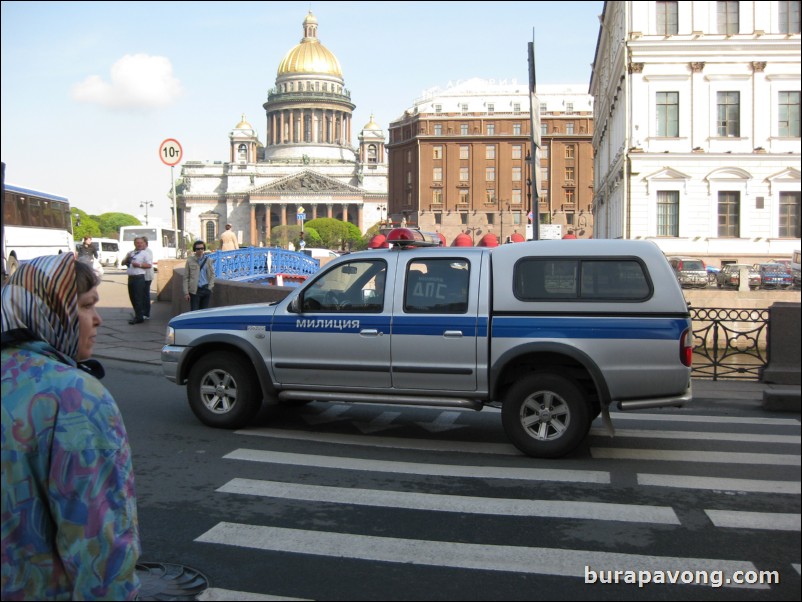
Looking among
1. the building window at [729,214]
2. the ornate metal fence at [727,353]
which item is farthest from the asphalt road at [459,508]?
the ornate metal fence at [727,353]

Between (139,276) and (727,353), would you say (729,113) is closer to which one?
(727,353)

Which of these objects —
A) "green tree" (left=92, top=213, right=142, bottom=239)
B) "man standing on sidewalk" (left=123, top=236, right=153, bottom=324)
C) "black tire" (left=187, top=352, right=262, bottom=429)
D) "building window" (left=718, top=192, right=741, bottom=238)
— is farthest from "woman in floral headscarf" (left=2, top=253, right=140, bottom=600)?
"green tree" (left=92, top=213, right=142, bottom=239)

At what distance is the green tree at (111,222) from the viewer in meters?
177

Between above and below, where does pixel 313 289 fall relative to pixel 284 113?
below

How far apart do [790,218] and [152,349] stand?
14394mm

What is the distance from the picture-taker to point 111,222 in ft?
603

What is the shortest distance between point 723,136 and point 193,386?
6.05 metres

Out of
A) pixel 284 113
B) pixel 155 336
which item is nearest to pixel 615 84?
pixel 155 336

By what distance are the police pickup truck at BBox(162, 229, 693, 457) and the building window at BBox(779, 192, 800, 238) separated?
466cm

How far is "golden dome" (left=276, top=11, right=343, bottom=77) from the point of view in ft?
516

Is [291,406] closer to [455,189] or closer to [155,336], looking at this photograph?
[155,336]

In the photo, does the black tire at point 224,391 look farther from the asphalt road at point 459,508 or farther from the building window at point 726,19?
the building window at point 726,19

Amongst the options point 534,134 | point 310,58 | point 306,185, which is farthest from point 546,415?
point 310,58

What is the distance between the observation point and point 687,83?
666cm
